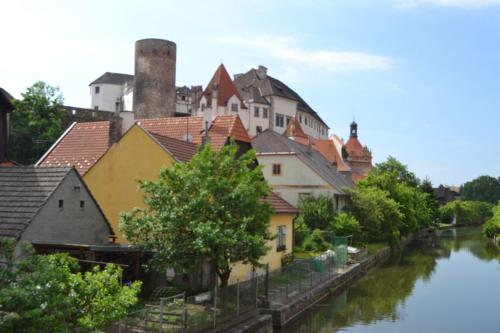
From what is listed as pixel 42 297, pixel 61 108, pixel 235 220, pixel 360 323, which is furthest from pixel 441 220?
pixel 42 297

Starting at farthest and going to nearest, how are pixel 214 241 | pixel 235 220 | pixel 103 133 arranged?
pixel 103 133
pixel 235 220
pixel 214 241

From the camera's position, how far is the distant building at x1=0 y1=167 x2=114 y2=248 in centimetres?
1692

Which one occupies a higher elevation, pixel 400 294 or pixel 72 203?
pixel 72 203

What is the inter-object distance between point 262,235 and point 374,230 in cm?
3195

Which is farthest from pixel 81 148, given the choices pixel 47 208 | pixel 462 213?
pixel 462 213

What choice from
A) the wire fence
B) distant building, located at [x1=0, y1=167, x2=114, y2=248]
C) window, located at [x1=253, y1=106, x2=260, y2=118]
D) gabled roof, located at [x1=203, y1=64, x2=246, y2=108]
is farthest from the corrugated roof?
window, located at [x1=253, y1=106, x2=260, y2=118]

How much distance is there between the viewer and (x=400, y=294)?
31.7m

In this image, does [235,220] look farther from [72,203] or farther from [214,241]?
[72,203]

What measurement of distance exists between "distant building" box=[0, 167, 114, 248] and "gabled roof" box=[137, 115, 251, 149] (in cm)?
967

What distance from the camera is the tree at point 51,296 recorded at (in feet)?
25.9

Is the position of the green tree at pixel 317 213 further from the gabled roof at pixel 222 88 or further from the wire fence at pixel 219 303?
the gabled roof at pixel 222 88

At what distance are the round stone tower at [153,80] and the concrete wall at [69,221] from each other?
42511 mm

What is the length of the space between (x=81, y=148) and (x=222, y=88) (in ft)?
159

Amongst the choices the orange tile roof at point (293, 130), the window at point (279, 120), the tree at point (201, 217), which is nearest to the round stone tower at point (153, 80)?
the orange tile roof at point (293, 130)
